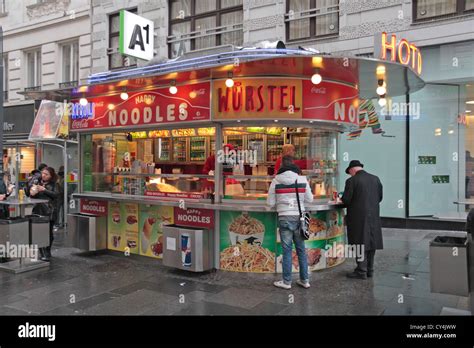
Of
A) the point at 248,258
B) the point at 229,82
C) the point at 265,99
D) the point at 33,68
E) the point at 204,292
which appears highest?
→ the point at 33,68

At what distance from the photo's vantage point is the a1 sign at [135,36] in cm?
943

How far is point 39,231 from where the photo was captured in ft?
25.8

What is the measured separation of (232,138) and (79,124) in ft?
13.1

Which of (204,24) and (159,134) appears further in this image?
(204,24)

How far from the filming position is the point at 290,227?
638 cm

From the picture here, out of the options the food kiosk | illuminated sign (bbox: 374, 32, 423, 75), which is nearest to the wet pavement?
the food kiosk

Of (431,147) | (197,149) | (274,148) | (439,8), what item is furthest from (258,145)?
(439,8)

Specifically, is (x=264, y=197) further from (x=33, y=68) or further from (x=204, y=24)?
(x=33, y=68)

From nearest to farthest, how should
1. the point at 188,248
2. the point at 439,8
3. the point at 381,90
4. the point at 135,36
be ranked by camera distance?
the point at 188,248 < the point at 381,90 < the point at 135,36 < the point at 439,8

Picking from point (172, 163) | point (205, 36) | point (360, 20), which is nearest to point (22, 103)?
point (205, 36)

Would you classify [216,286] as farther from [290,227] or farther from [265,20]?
[265,20]

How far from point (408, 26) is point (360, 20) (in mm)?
1298

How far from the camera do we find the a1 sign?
9.43m

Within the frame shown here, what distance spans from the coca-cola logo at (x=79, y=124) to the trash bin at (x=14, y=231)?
268cm
